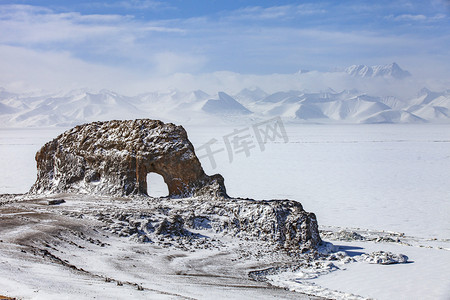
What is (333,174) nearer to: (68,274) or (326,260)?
(326,260)

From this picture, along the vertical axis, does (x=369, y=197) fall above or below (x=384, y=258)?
above

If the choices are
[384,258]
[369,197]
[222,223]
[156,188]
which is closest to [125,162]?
[222,223]

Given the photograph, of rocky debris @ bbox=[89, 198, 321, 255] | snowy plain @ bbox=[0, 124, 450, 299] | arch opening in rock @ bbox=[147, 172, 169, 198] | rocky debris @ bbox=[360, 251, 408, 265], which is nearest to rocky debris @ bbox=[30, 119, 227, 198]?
rocky debris @ bbox=[89, 198, 321, 255]

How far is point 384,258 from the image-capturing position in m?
16.9

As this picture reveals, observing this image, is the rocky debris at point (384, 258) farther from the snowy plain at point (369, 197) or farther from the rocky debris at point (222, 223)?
the rocky debris at point (222, 223)

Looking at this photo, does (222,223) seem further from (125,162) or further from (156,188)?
(156,188)

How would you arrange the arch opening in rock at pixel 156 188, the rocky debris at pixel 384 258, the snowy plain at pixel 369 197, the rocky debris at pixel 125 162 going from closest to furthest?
the snowy plain at pixel 369 197 → the rocky debris at pixel 384 258 → the rocky debris at pixel 125 162 → the arch opening in rock at pixel 156 188

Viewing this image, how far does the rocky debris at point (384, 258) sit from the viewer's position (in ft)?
55.0

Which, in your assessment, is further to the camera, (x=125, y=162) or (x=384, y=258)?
(x=125, y=162)

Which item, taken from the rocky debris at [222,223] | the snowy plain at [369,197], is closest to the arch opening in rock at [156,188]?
the snowy plain at [369,197]

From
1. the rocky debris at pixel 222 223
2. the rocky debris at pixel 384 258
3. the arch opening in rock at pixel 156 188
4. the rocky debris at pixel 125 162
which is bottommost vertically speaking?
the rocky debris at pixel 384 258

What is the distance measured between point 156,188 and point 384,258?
21641mm

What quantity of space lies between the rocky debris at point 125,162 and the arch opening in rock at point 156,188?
769 centimetres

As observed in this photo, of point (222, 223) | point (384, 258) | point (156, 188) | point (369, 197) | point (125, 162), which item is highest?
point (125, 162)
